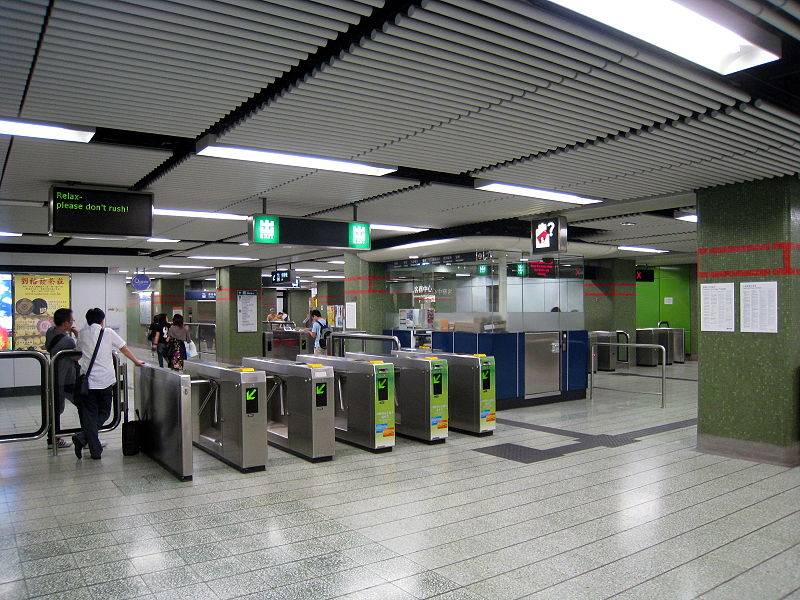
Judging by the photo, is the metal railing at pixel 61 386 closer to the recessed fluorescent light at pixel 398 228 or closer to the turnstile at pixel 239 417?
the turnstile at pixel 239 417

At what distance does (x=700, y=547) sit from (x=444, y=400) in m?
3.42

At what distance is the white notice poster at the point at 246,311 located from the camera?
53.5ft

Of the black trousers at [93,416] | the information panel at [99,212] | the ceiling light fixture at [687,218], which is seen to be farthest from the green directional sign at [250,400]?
the ceiling light fixture at [687,218]

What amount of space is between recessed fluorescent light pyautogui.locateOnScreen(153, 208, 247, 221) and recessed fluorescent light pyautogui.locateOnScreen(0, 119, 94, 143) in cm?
337

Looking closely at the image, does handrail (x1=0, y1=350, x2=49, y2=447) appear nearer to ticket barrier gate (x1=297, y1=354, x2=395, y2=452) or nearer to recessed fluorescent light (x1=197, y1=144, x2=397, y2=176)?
recessed fluorescent light (x1=197, y1=144, x2=397, y2=176)

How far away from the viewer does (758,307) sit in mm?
6059

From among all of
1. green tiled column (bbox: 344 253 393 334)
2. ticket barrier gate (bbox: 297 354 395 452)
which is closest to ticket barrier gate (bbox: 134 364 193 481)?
ticket barrier gate (bbox: 297 354 395 452)

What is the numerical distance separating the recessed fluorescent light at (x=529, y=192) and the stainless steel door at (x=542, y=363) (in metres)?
2.78

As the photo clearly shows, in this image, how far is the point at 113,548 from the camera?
12.6 ft

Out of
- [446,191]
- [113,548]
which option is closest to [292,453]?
[113,548]

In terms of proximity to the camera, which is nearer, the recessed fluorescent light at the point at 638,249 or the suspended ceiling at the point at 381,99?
the suspended ceiling at the point at 381,99

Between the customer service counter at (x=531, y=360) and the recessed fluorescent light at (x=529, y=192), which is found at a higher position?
the recessed fluorescent light at (x=529, y=192)

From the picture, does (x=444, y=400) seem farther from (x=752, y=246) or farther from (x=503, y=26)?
(x=503, y=26)

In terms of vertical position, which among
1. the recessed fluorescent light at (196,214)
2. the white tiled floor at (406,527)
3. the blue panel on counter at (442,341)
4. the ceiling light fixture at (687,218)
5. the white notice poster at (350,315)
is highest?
the recessed fluorescent light at (196,214)
